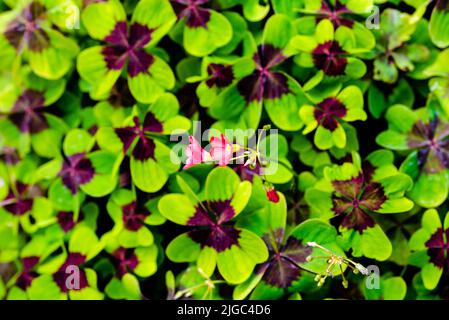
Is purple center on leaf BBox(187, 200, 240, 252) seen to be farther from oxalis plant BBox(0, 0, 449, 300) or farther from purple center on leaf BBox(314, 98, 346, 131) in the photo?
purple center on leaf BBox(314, 98, 346, 131)

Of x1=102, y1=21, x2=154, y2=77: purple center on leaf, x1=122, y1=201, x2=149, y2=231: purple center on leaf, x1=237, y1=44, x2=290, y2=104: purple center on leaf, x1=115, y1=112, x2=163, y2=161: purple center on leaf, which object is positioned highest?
x1=102, y1=21, x2=154, y2=77: purple center on leaf

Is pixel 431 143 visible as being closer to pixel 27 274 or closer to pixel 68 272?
pixel 68 272

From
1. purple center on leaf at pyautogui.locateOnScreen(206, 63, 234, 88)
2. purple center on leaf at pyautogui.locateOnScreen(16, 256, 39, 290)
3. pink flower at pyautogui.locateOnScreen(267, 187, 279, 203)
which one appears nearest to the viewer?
pink flower at pyautogui.locateOnScreen(267, 187, 279, 203)

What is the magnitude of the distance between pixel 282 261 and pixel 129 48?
54 cm

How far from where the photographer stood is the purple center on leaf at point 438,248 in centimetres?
99

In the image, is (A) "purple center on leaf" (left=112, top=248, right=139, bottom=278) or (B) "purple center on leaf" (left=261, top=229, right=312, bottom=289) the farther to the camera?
(A) "purple center on leaf" (left=112, top=248, right=139, bottom=278)

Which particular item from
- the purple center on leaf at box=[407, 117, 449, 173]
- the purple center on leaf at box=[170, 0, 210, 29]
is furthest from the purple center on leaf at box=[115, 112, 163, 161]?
the purple center on leaf at box=[407, 117, 449, 173]

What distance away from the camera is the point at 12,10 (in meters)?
1.10

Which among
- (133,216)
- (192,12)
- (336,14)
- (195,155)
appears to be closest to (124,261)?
(133,216)

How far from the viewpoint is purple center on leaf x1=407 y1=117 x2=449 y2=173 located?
1020mm

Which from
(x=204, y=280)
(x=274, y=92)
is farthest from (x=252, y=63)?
(x=204, y=280)

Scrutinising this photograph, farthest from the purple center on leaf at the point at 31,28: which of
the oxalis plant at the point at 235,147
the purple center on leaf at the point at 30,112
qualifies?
the purple center on leaf at the point at 30,112

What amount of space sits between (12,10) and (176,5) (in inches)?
14.1

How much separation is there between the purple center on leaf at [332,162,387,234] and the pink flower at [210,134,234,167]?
0.22 meters
